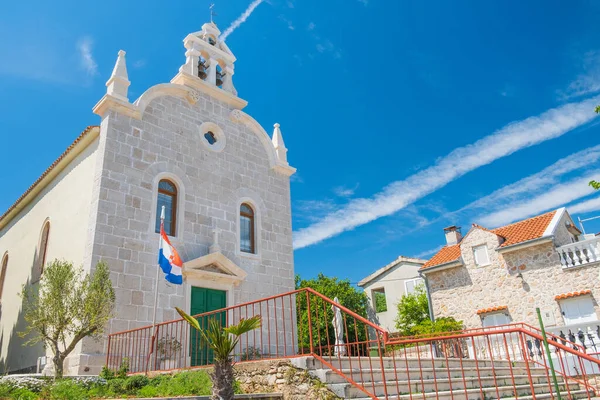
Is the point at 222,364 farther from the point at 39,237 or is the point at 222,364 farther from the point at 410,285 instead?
the point at 410,285

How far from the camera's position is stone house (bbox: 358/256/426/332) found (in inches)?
1148

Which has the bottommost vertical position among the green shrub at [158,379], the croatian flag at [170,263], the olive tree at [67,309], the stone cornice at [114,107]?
the green shrub at [158,379]

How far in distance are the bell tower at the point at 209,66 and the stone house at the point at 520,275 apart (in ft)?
37.6

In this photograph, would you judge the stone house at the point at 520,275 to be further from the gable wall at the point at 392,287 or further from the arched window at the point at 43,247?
the arched window at the point at 43,247

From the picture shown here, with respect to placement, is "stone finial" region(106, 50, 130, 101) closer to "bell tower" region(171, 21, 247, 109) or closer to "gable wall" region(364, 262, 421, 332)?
"bell tower" region(171, 21, 247, 109)

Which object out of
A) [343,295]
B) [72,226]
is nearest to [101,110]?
[72,226]

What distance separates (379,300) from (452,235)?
10522 mm

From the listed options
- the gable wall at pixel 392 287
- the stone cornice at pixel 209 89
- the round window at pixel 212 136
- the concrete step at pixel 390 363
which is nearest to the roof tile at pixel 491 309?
the concrete step at pixel 390 363

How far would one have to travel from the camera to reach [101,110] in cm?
1284

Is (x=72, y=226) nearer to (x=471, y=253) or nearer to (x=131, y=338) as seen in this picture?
(x=131, y=338)

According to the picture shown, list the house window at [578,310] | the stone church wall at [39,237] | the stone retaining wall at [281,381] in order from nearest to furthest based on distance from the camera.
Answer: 1. the stone retaining wall at [281,381]
2. the stone church wall at [39,237]
3. the house window at [578,310]

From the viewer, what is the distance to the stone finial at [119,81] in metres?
13.0

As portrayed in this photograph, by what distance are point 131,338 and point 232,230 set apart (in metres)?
4.49

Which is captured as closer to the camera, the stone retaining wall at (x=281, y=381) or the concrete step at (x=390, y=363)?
the stone retaining wall at (x=281, y=381)
